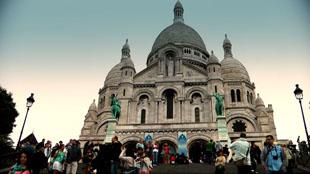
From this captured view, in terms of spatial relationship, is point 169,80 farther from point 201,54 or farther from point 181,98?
point 201,54

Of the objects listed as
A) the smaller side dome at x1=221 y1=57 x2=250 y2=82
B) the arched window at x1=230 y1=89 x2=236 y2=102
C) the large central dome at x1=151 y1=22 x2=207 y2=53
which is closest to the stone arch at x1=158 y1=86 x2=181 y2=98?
the arched window at x1=230 y1=89 x2=236 y2=102

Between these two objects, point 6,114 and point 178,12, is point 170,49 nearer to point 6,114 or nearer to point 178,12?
point 6,114

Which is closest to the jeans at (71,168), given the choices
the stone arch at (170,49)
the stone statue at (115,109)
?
the stone statue at (115,109)

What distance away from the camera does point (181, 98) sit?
3231 centimetres

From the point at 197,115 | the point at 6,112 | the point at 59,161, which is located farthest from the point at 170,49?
the point at 59,161

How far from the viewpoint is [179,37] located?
50219 mm

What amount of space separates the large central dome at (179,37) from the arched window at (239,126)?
16.7m

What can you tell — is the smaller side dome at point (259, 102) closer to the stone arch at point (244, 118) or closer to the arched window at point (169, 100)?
the stone arch at point (244, 118)

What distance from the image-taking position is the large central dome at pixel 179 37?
49312mm

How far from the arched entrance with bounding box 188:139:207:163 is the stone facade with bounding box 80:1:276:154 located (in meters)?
0.43

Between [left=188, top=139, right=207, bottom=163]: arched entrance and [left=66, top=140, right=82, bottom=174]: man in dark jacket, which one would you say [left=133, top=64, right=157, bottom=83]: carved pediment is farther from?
[left=66, top=140, right=82, bottom=174]: man in dark jacket

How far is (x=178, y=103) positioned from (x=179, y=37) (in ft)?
68.1

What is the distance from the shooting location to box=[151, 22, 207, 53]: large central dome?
49.3m

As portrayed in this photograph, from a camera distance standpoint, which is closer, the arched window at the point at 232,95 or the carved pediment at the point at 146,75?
the carved pediment at the point at 146,75
